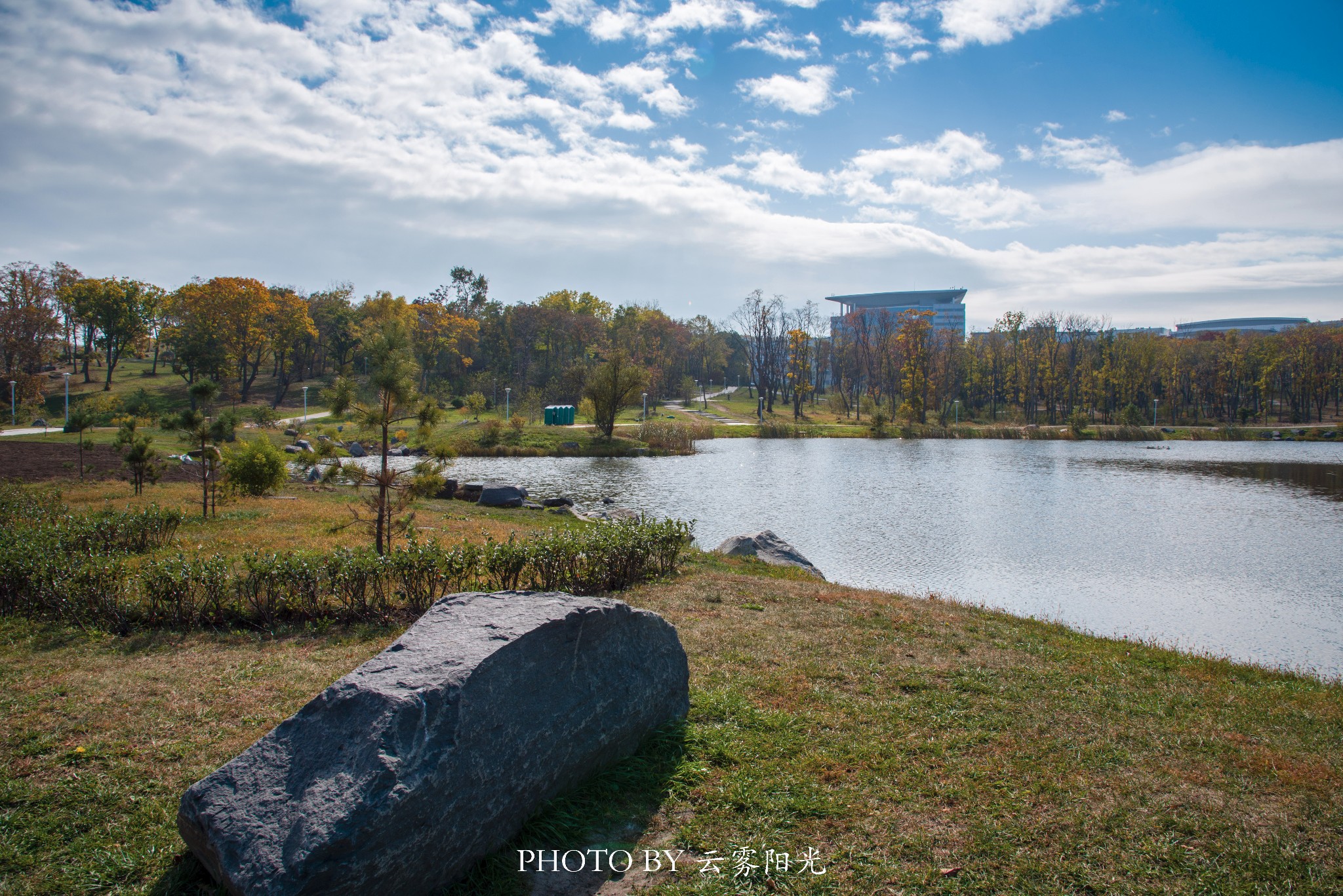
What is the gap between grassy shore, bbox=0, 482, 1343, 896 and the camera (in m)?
3.71

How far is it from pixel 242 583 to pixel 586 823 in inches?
230

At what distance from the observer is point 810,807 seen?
167 inches

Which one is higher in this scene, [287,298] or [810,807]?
[287,298]

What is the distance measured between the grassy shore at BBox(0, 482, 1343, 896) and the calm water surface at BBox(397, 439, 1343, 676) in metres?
4.83

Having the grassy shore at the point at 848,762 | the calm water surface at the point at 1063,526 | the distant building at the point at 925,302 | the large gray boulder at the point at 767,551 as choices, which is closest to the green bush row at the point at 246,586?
the grassy shore at the point at 848,762

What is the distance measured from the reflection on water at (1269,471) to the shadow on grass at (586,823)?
31.8 m

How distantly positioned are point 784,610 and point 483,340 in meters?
74.9

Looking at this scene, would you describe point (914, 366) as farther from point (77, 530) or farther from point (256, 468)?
point (77, 530)

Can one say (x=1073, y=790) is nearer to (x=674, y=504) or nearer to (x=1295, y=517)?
(x=674, y=504)

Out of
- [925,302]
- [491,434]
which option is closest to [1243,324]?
[925,302]

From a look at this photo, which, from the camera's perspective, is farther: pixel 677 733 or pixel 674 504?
pixel 674 504

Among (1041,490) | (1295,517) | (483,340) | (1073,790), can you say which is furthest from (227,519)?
(483,340)

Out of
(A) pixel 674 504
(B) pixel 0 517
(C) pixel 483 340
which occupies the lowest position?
(A) pixel 674 504

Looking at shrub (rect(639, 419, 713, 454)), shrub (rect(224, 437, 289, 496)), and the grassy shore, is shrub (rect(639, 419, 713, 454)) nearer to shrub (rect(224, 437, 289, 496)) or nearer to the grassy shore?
shrub (rect(224, 437, 289, 496))
